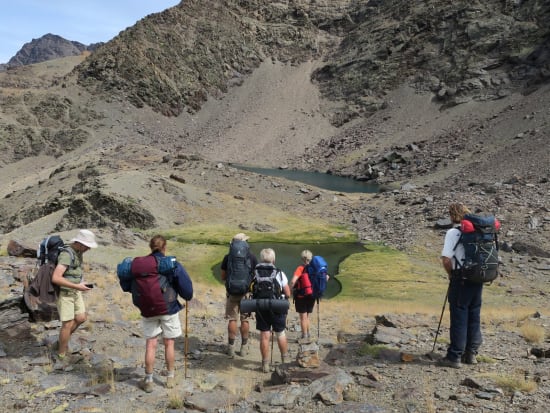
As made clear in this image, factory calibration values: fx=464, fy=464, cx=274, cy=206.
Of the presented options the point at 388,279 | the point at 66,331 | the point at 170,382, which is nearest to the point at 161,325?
the point at 170,382

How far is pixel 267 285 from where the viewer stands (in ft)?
31.3

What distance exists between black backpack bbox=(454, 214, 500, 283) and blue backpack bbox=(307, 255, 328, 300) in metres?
3.98

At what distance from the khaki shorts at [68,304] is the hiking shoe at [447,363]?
7.55 meters

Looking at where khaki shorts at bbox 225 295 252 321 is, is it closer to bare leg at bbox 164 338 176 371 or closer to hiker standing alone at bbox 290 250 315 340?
hiker standing alone at bbox 290 250 315 340

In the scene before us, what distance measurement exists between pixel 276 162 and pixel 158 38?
2190 inches

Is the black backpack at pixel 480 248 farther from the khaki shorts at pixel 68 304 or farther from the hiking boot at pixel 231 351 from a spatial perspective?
the khaki shorts at pixel 68 304

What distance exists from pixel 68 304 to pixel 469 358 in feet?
27.1

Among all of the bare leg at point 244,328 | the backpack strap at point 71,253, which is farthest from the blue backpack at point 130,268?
the bare leg at point 244,328

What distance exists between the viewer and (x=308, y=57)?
145250 mm

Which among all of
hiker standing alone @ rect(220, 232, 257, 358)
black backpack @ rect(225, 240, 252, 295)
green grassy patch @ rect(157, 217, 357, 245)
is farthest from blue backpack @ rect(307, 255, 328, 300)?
green grassy patch @ rect(157, 217, 357, 245)

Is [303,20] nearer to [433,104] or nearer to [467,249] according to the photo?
[433,104]

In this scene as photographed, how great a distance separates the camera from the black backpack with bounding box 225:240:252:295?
10656mm

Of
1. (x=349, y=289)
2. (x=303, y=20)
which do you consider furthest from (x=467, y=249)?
(x=303, y=20)

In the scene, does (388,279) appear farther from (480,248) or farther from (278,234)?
(480,248)
